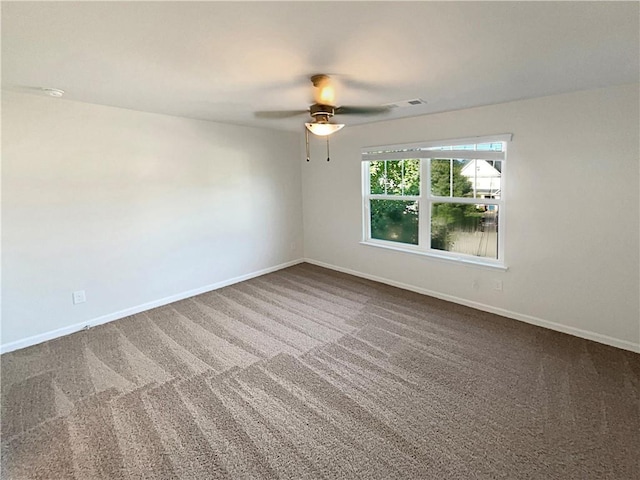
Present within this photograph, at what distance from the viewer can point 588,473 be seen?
5.67 feet

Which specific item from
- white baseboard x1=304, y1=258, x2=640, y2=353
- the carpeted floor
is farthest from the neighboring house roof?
the carpeted floor

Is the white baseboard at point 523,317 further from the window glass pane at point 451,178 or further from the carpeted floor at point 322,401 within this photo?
the window glass pane at point 451,178

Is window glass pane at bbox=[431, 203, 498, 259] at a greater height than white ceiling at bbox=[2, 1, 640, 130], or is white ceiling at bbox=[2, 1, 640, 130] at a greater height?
white ceiling at bbox=[2, 1, 640, 130]

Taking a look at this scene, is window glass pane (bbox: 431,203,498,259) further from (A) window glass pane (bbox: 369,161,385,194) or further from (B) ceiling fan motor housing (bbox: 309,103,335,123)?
(B) ceiling fan motor housing (bbox: 309,103,335,123)

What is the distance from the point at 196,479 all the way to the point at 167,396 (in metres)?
0.82

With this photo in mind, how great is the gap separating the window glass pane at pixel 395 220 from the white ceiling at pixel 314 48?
176 cm

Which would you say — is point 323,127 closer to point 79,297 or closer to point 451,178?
point 451,178

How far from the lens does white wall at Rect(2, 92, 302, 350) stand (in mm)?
3025

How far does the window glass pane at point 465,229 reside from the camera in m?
3.78

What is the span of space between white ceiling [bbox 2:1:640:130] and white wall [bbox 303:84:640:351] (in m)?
0.30

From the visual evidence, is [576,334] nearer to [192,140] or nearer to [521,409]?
[521,409]

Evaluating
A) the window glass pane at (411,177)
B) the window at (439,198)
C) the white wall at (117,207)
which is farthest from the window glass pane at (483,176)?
the white wall at (117,207)

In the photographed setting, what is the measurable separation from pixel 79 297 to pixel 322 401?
9.29 feet

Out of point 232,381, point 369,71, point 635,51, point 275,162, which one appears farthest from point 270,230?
point 635,51
